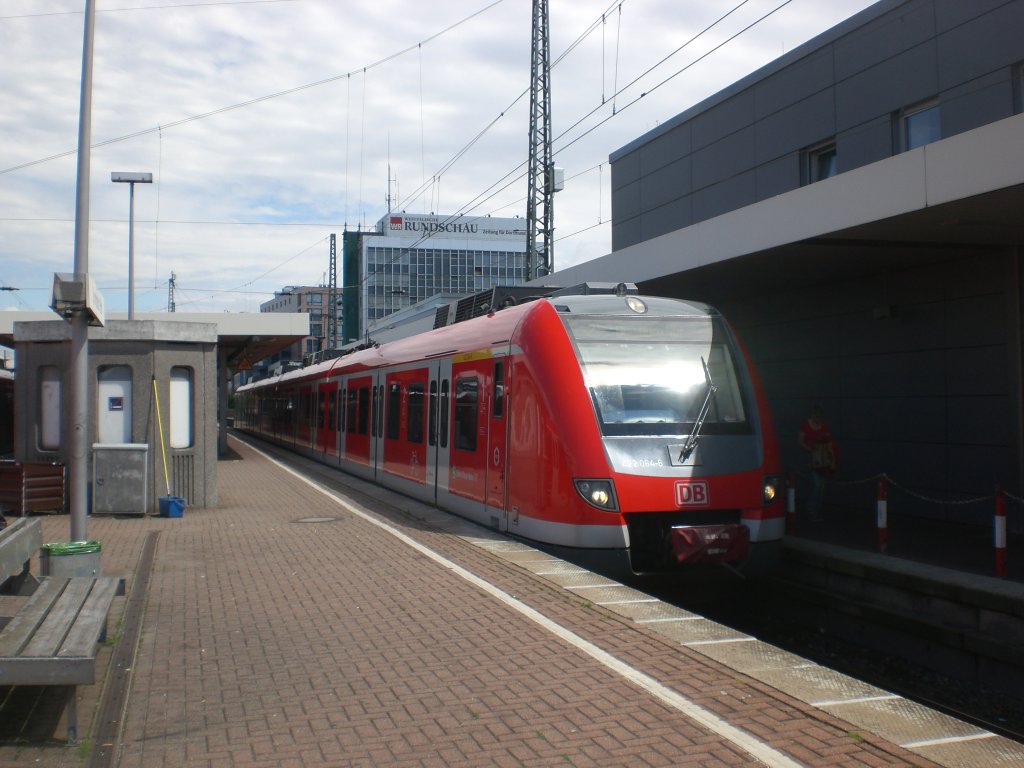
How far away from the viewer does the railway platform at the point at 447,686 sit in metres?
4.52

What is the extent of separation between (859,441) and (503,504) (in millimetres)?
6881

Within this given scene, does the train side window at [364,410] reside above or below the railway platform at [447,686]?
above

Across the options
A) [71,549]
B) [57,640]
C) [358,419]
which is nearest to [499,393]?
[71,549]

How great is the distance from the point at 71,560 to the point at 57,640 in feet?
10.9

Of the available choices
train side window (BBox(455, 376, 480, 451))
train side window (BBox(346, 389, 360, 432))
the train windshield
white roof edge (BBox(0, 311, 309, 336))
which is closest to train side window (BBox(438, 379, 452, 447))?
train side window (BBox(455, 376, 480, 451))

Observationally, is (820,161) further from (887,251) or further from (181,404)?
(181,404)

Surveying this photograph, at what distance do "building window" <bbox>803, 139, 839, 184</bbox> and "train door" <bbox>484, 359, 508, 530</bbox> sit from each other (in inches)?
328

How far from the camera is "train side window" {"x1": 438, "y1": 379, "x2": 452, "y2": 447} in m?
12.9

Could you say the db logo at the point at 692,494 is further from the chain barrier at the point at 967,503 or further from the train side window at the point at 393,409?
the train side window at the point at 393,409

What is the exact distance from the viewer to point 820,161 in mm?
16641

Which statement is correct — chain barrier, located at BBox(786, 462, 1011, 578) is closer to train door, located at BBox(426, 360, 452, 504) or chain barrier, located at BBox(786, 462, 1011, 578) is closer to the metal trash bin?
train door, located at BBox(426, 360, 452, 504)

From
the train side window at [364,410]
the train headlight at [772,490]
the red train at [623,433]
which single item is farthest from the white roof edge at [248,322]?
the train headlight at [772,490]

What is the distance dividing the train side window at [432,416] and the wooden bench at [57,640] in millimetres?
7676

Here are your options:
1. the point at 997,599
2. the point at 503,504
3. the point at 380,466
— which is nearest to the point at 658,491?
the point at 503,504
